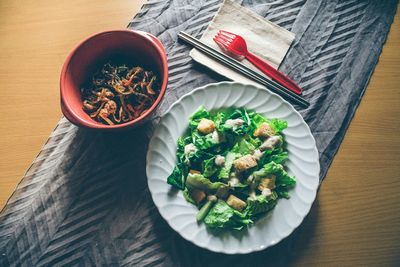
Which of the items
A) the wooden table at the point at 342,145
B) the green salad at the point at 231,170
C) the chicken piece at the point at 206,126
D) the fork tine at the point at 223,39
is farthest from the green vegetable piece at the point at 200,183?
the fork tine at the point at 223,39

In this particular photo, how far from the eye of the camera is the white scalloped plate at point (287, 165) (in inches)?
30.0

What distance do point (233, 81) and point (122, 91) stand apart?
0.29m

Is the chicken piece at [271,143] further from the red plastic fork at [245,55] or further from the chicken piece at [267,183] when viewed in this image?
the red plastic fork at [245,55]

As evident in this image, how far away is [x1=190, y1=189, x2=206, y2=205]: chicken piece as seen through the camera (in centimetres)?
77

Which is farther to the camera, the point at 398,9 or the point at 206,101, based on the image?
the point at 398,9

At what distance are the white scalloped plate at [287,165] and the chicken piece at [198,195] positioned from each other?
0.02 m

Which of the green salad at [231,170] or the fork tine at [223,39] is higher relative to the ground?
the fork tine at [223,39]

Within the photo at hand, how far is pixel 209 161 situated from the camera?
2.50 feet

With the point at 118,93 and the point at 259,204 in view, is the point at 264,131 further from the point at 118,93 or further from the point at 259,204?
the point at 118,93

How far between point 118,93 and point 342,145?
1.91 ft

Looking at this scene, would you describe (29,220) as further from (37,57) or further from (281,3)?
(281,3)

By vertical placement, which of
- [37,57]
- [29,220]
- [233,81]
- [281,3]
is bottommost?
[29,220]

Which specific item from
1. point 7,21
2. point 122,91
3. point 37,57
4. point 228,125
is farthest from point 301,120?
point 7,21

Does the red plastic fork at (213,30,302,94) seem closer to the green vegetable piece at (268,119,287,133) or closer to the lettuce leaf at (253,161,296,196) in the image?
the green vegetable piece at (268,119,287,133)
